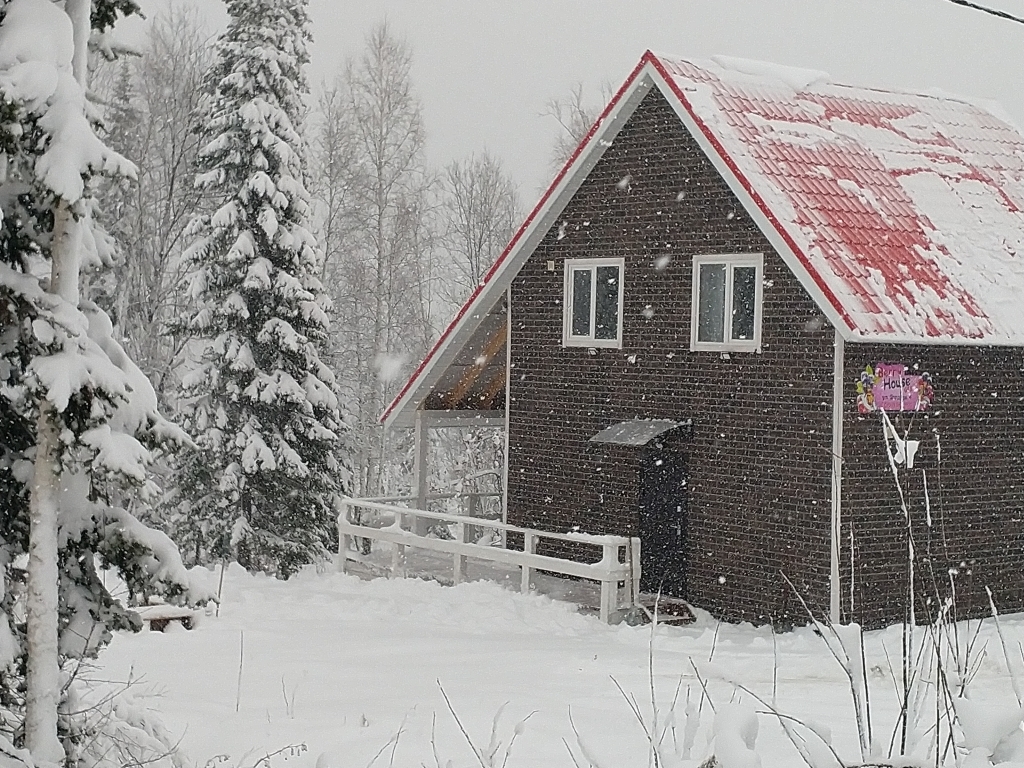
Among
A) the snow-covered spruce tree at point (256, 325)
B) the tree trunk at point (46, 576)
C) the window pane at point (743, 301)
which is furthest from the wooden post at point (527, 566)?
the tree trunk at point (46, 576)

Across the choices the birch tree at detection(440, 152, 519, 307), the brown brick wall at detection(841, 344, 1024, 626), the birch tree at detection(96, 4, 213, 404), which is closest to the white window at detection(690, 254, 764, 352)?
the brown brick wall at detection(841, 344, 1024, 626)

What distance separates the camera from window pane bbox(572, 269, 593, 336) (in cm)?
1842

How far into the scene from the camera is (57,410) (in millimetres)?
6551

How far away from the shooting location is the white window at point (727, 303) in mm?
16156

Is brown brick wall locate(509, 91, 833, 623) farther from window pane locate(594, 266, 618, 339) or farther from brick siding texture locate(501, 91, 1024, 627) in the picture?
window pane locate(594, 266, 618, 339)

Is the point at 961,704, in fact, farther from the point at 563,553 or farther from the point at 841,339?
the point at 563,553

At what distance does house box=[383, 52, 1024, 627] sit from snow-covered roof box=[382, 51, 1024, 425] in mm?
38

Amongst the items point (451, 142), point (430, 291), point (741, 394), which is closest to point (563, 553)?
point (741, 394)

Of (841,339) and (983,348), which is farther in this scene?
(983,348)

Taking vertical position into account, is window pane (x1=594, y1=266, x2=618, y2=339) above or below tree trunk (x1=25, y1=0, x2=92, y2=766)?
above

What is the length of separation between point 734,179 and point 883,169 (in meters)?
2.89

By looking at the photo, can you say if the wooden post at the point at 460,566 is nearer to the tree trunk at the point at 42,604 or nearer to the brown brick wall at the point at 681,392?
the brown brick wall at the point at 681,392

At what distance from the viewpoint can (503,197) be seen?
167ft

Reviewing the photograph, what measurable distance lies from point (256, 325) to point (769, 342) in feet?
36.4
